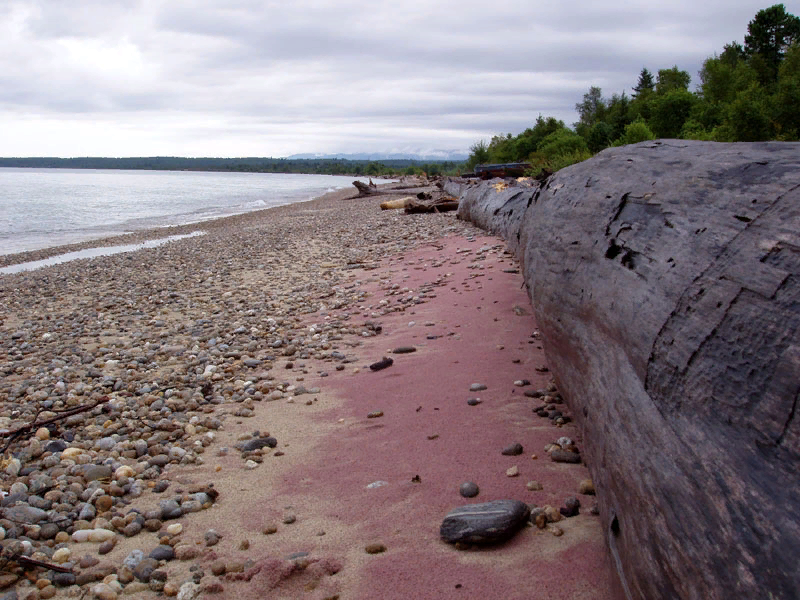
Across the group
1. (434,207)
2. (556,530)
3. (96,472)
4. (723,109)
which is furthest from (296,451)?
(723,109)

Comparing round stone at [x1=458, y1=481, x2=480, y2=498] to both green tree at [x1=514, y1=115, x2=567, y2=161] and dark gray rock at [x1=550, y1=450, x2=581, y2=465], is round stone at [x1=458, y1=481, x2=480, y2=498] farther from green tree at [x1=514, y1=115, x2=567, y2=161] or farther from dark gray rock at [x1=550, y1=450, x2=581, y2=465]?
green tree at [x1=514, y1=115, x2=567, y2=161]

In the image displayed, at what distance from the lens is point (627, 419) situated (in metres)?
2.16

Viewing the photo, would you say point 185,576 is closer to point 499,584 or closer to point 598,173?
point 499,584

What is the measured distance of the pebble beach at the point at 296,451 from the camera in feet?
8.45

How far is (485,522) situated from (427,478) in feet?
2.26

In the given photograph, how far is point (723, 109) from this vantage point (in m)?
37.2

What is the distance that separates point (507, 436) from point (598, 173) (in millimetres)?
1901

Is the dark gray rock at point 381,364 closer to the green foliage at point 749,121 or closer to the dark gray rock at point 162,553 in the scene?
the dark gray rock at point 162,553

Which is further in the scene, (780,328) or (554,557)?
(554,557)

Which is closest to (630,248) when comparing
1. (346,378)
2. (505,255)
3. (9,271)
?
(346,378)

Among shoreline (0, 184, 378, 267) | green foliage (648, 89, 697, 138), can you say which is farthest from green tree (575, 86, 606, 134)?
shoreline (0, 184, 378, 267)

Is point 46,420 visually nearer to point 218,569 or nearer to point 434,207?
point 218,569

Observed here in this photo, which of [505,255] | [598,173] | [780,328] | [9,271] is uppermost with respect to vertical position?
[598,173]

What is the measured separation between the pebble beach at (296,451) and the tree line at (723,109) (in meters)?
20.6
